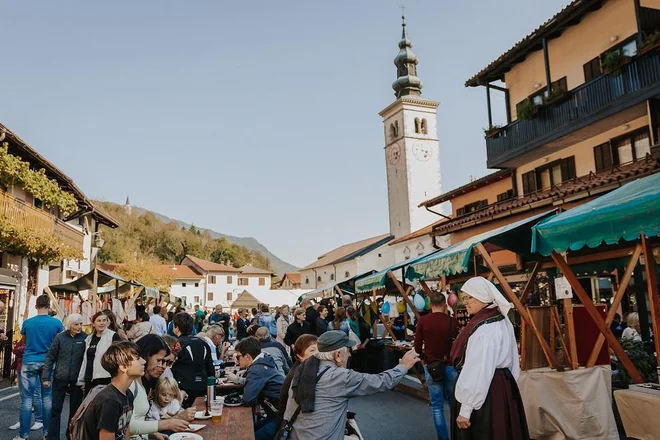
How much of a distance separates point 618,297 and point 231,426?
177 inches

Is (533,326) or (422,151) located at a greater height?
(422,151)

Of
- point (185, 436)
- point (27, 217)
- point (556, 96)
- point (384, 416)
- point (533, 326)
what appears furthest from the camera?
point (27, 217)

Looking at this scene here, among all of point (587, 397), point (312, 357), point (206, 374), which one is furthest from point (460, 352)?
point (206, 374)

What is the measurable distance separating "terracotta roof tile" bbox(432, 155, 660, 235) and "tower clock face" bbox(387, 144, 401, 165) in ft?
114

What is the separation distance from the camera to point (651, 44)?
1306 centimetres

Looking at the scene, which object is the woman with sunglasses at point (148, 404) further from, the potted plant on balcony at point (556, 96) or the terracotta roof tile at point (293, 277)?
the terracotta roof tile at point (293, 277)

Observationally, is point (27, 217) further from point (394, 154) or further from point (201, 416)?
point (394, 154)

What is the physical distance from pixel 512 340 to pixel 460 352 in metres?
0.43

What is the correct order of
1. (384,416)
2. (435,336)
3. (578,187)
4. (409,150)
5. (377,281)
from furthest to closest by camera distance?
(409,150) → (578,187) → (377,281) → (384,416) → (435,336)

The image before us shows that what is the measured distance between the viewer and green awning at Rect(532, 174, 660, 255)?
15.4ft

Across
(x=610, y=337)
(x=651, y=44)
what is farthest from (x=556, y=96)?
(x=610, y=337)

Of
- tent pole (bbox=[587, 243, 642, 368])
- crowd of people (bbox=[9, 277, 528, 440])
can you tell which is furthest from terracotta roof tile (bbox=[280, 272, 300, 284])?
tent pole (bbox=[587, 243, 642, 368])

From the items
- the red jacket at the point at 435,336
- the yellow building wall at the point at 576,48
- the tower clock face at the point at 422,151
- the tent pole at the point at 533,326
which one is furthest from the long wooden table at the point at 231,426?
the tower clock face at the point at 422,151

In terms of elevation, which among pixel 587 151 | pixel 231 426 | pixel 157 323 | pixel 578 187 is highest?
pixel 587 151
